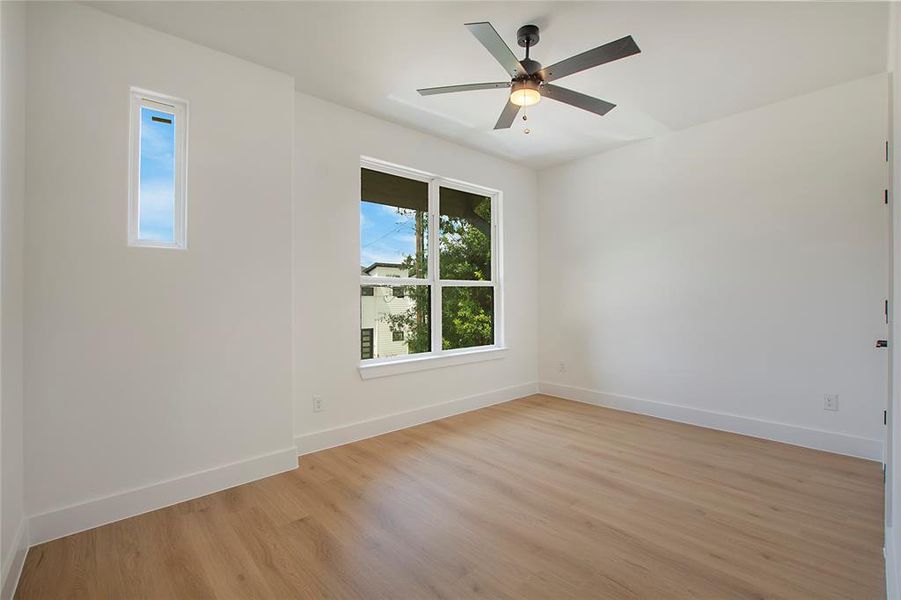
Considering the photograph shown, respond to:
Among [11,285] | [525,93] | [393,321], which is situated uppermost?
[525,93]

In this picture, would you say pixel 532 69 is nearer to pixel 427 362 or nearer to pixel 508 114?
pixel 508 114

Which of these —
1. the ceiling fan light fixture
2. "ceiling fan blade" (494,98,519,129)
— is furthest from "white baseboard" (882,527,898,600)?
"ceiling fan blade" (494,98,519,129)

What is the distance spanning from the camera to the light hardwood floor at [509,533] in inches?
66.2

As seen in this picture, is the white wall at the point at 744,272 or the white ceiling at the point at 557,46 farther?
the white wall at the point at 744,272

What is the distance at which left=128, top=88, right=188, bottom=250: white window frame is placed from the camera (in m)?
2.35

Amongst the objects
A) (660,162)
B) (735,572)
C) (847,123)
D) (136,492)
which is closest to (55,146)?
(136,492)

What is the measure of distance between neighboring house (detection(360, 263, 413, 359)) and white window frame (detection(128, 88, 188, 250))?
4.77 ft

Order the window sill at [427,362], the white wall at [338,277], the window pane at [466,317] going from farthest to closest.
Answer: the window pane at [466,317] → the window sill at [427,362] → the white wall at [338,277]

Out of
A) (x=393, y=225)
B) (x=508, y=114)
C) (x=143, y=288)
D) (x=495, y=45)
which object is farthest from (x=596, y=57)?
(x=143, y=288)

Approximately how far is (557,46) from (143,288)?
2826mm

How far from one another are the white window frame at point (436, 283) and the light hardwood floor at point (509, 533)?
33.8 inches

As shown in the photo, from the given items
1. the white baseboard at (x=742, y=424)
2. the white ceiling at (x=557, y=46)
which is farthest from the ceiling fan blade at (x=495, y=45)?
the white baseboard at (x=742, y=424)

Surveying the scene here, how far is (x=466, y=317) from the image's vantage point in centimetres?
454

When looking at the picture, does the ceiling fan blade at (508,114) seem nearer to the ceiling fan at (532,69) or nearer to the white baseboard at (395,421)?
the ceiling fan at (532,69)
